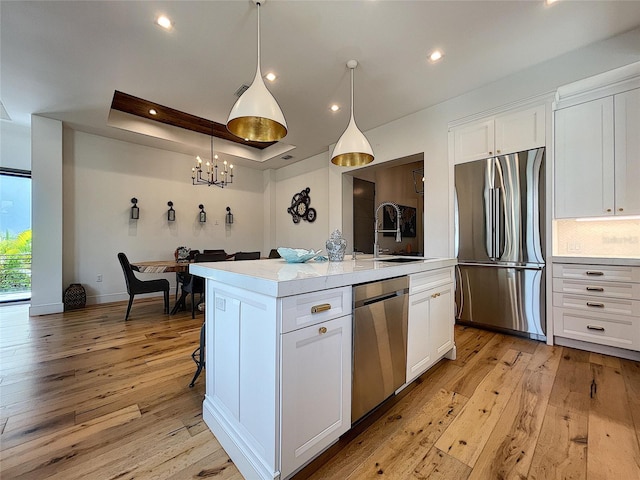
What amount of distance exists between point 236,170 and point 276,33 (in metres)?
4.28

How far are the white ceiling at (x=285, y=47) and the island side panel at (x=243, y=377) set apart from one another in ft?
7.46

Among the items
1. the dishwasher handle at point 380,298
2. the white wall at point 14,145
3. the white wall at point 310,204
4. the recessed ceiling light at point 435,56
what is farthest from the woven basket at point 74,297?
the recessed ceiling light at point 435,56

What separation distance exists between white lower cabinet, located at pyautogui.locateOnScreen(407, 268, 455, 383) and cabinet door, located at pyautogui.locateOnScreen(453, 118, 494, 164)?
1.79 meters

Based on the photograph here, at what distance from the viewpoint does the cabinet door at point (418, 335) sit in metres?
1.81

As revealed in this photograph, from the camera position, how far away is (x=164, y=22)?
2.23 m

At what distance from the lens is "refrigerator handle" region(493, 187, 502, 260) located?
3.07 metres

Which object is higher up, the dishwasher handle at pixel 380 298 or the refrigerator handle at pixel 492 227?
the refrigerator handle at pixel 492 227

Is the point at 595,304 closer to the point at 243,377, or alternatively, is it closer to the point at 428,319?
the point at 428,319

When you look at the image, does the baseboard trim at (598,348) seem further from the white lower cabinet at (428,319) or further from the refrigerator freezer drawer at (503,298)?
the white lower cabinet at (428,319)

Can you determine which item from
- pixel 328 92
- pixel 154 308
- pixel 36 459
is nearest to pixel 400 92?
pixel 328 92

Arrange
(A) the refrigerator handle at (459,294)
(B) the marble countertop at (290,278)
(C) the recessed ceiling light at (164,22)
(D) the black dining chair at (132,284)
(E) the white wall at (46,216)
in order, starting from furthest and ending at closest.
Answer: (E) the white wall at (46,216)
(D) the black dining chair at (132,284)
(A) the refrigerator handle at (459,294)
(C) the recessed ceiling light at (164,22)
(B) the marble countertop at (290,278)

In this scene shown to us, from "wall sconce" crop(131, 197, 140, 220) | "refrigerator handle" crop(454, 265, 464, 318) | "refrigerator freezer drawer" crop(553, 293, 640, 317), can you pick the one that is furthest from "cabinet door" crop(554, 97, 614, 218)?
"wall sconce" crop(131, 197, 140, 220)

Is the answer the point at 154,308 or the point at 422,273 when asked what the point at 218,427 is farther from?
the point at 154,308

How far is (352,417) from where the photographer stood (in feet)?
4.62
